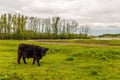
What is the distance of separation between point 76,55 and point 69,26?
4169 inches

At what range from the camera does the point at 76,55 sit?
27859 mm

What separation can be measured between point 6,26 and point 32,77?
92541 millimetres

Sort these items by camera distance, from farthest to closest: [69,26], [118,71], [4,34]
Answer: [69,26] < [4,34] < [118,71]

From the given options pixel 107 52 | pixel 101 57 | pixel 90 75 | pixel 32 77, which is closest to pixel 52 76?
pixel 32 77

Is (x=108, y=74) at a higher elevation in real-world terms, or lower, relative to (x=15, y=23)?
lower

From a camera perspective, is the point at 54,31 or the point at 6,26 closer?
the point at 6,26

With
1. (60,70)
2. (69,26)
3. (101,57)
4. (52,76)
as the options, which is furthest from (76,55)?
(69,26)

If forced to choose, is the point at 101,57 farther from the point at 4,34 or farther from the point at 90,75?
the point at 4,34

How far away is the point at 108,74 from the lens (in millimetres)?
17000

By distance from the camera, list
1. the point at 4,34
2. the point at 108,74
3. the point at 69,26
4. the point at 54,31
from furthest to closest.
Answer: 1. the point at 69,26
2. the point at 54,31
3. the point at 4,34
4. the point at 108,74

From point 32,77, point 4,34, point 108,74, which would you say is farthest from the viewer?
point 4,34

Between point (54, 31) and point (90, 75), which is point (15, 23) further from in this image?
point (90, 75)

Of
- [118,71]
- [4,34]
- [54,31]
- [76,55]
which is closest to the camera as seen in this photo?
[118,71]

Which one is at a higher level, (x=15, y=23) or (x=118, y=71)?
(x=15, y=23)
